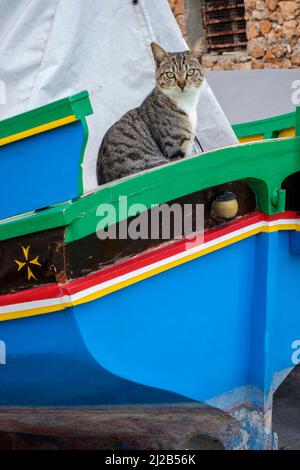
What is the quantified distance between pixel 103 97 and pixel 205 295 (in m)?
1.43

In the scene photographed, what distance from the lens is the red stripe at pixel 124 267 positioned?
2674 mm

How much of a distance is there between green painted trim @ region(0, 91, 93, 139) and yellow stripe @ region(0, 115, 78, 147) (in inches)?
0.4

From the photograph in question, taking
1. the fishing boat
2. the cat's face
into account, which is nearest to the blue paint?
the fishing boat

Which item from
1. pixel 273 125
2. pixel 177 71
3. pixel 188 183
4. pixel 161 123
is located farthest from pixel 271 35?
pixel 188 183

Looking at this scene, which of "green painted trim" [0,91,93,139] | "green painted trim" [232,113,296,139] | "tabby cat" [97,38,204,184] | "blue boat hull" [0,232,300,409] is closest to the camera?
"green painted trim" [0,91,93,139]

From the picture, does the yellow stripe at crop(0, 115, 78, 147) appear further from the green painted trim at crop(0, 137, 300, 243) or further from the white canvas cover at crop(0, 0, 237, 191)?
the white canvas cover at crop(0, 0, 237, 191)

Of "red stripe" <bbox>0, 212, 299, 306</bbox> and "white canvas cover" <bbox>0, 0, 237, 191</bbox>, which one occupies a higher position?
"white canvas cover" <bbox>0, 0, 237, 191</bbox>

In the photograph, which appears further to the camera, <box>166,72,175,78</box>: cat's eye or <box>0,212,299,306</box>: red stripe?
<box>166,72,175,78</box>: cat's eye

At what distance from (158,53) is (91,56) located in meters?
0.38

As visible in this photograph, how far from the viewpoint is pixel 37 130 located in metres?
2.80

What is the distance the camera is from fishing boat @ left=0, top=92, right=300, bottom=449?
2.70 meters

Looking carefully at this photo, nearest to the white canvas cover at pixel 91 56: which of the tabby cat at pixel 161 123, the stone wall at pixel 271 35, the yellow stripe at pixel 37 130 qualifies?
the tabby cat at pixel 161 123

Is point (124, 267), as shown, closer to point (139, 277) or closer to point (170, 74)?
point (139, 277)
